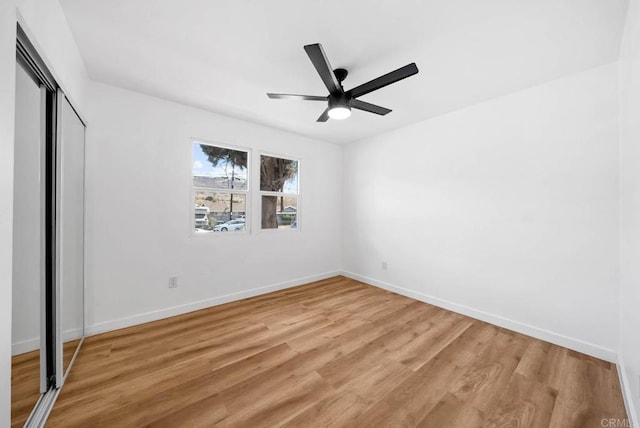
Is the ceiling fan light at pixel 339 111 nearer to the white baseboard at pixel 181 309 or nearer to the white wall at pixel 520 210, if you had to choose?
the white wall at pixel 520 210

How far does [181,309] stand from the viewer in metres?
2.85

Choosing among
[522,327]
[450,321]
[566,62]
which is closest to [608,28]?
[566,62]

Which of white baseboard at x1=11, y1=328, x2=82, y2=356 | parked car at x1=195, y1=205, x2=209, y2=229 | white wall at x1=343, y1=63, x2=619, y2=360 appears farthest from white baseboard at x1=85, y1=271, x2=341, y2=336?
white wall at x1=343, y1=63, x2=619, y2=360

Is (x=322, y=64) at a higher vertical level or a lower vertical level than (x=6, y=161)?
higher

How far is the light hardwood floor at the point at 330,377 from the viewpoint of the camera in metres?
1.47

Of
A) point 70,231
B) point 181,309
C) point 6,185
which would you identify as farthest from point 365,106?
point 181,309

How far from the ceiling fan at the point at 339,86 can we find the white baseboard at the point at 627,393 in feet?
8.18

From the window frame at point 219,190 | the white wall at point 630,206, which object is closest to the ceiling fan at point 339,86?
the white wall at point 630,206

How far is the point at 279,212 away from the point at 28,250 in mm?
2726

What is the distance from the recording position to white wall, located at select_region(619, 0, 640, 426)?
142 cm

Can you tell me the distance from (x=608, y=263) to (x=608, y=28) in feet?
5.95

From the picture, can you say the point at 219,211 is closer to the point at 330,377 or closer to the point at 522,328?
the point at 330,377

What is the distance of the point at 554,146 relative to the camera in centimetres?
230

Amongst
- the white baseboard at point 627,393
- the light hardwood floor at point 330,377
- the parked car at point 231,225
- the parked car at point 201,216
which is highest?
the parked car at point 201,216
